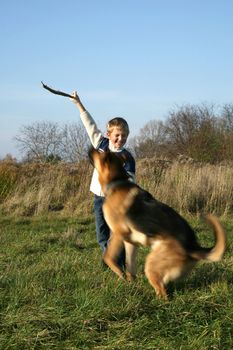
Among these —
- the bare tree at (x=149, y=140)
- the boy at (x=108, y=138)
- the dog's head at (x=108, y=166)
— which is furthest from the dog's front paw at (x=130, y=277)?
the bare tree at (x=149, y=140)

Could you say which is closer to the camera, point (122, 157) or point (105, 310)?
point (105, 310)

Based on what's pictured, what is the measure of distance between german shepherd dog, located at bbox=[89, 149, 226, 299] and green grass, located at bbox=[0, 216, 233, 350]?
23 cm

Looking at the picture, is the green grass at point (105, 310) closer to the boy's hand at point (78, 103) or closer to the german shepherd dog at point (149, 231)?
the german shepherd dog at point (149, 231)

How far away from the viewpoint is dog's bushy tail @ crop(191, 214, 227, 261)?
450cm

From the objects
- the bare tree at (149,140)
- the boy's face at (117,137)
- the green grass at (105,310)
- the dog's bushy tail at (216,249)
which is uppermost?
the bare tree at (149,140)

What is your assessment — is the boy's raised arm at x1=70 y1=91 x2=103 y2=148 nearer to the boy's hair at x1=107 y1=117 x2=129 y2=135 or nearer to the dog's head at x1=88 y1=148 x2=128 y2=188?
the boy's hair at x1=107 y1=117 x2=129 y2=135

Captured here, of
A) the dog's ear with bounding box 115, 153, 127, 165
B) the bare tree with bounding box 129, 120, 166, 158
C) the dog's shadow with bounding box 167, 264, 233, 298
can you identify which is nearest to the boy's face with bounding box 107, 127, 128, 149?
the dog's ear with bounding box 115, 153, 127, 165

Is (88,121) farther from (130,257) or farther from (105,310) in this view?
(105,310)

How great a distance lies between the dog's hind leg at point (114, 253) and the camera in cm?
498

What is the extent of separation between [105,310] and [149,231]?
1.04 meters

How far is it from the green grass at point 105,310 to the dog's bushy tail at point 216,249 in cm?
37

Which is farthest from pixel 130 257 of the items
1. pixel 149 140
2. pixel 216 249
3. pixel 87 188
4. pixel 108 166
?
pixel 149 140

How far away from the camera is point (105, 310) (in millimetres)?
4012

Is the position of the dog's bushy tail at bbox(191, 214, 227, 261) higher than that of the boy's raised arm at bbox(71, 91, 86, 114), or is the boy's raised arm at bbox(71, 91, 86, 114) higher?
the boy's raised arm at bbox(71, 91, 86, 114)
